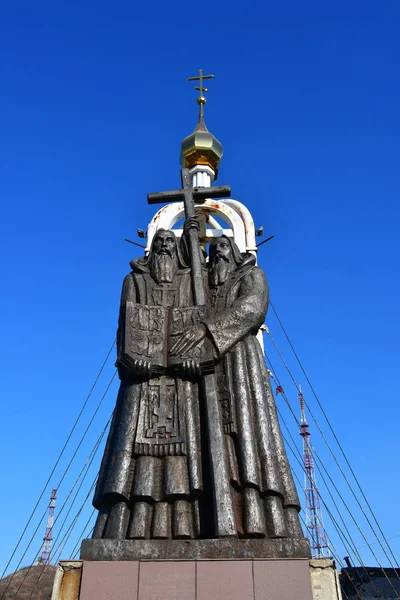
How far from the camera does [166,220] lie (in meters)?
12.7

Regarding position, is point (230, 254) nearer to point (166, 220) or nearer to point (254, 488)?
point (254, 488)

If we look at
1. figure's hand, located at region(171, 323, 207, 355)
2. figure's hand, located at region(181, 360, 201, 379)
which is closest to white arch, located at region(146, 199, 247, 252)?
figure's hand, located at region(171, 323, 207, 355)

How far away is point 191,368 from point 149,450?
0.78 meters

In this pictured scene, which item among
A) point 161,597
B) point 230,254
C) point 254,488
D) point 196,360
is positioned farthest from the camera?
point 230,254

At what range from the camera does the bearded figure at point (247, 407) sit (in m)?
4.70

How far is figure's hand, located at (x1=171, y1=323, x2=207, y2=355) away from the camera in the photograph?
5.31 m

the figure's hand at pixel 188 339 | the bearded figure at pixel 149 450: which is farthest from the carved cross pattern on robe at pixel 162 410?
the figure's hand at pixel 188 339

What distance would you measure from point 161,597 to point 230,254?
3468 millimetres

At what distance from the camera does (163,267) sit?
6281 millimetres

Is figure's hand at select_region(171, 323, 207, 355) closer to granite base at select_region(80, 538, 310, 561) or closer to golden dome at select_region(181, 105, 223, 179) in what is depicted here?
granite base at select_region(80, 538, 310, 561)

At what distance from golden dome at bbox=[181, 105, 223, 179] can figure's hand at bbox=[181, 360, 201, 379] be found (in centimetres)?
1144

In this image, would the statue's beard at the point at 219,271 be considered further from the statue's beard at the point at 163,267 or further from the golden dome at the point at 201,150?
the golden dome at the point at 201,150

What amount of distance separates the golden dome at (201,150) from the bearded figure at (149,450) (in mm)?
10777

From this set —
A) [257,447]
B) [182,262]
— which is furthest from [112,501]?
[182,262]
